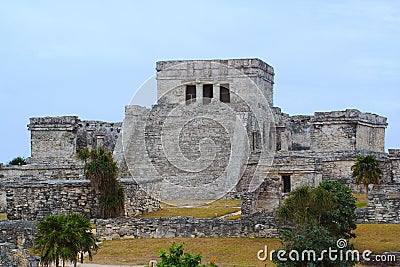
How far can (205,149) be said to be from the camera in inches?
1167

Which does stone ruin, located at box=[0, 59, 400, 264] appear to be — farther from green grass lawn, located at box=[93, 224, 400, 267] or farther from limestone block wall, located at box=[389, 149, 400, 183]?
green grass lawn, located at box=[93, 224, 400, 267]

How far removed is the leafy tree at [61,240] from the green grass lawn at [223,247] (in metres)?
1.45

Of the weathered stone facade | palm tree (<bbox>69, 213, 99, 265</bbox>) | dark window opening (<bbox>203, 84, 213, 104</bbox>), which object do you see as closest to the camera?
palm tree (<bbox>69, 213, 99, 265</bbox>)

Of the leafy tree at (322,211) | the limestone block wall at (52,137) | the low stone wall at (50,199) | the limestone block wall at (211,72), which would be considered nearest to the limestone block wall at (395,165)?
the limestone block wall at (211,72)

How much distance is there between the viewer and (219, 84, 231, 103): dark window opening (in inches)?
1347

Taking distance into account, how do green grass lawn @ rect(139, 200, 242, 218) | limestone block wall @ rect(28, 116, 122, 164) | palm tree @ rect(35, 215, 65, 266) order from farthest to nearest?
limestone block wall @ rect(28, 116, 122, 164), green grass lawn @ rect(139, 200, 242, 218), palm tree @ rect(35, 215, 65, 266)

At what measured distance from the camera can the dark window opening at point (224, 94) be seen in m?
34.2

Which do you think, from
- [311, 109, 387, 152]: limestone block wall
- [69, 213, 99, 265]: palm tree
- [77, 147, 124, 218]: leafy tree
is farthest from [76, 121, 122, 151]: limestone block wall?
[69, 213, 99, 265]: palm tree

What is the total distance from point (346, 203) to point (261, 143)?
14533mm

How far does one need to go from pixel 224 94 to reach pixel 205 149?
5.38 meters

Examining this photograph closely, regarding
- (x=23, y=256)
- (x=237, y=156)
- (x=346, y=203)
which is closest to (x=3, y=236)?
(x=23, y=256)

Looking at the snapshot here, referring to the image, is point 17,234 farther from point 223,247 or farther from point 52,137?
point 52,137

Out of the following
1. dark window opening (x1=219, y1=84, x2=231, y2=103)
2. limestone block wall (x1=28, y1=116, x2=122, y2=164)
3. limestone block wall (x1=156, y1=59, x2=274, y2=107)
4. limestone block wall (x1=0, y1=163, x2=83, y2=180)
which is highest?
limestone block wall (x1=156, y1=59, x2=274, y2=107)

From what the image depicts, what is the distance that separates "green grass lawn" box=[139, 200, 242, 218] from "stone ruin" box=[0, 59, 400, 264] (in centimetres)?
42
